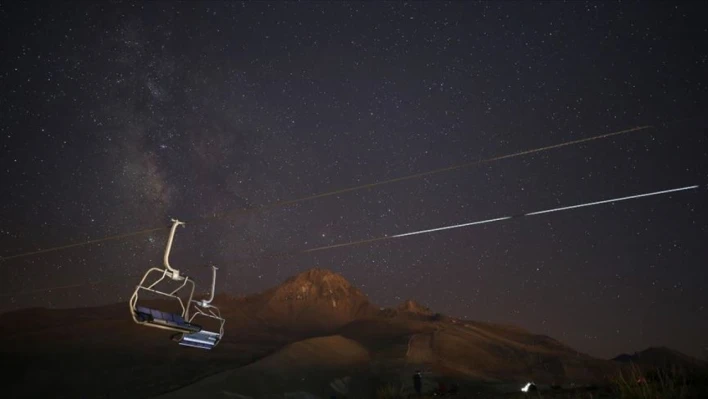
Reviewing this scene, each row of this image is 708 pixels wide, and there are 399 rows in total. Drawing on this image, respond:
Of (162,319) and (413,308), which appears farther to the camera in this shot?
(413,308)

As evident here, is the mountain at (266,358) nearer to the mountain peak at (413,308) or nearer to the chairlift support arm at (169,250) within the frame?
the mountain peak at (413,308)

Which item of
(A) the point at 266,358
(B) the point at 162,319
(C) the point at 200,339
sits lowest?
(A) the point at 266,358

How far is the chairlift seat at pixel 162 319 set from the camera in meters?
11.8

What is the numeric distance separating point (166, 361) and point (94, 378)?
31.7ft

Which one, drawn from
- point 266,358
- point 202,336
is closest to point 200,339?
point 202,336

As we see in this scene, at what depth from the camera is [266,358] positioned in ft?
229

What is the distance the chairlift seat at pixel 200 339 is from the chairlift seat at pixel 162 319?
258mm

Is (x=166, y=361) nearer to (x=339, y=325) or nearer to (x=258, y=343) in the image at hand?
(x=258, y=343)

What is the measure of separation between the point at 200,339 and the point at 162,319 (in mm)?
1727

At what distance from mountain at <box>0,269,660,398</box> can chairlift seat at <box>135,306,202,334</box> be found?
38.3 meters

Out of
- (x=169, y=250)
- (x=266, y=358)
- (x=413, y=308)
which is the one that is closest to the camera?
(x=169, y=250)

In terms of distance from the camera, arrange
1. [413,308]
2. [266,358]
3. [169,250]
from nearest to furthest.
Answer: [169,250]
[266,358]
[413,308]

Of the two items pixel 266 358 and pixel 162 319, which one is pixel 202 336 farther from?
pixel 266 358

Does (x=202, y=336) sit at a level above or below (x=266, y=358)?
above
